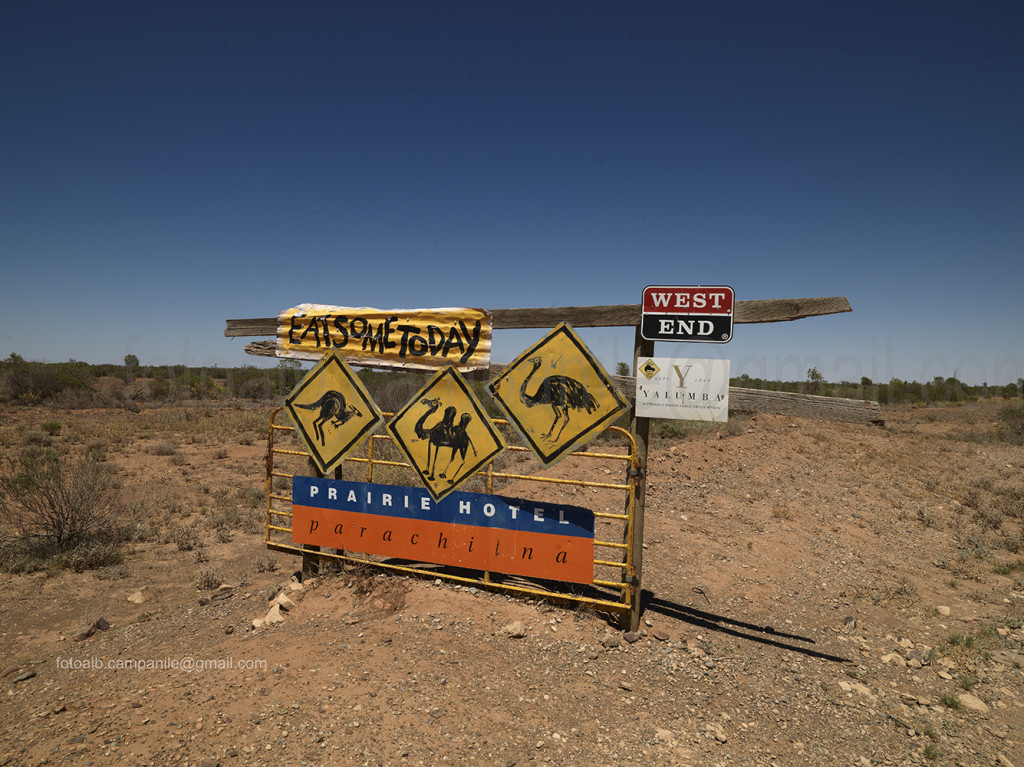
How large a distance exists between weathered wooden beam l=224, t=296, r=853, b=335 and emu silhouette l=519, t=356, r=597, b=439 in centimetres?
52

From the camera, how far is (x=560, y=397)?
4.70 meters

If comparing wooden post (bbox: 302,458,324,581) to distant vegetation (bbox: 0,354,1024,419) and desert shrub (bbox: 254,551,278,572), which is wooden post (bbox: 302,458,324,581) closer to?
desert shrub (bbox: 254,551,278,572)

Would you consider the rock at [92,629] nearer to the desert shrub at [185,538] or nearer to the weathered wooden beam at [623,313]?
the desert shrub at [185,538]

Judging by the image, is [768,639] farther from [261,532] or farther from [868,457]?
[868,457]

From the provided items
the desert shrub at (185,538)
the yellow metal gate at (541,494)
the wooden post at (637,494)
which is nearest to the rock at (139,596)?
the yellow metal gate at (541,494)

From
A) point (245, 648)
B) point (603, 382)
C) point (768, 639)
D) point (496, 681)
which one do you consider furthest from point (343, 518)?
point (768, 639)

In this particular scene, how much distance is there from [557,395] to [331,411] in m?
2.88

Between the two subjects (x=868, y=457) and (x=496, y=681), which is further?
(x=868, y=457)

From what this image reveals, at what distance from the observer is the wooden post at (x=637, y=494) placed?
4.64 meters

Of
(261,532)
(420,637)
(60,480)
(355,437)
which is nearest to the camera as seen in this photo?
(420,637)

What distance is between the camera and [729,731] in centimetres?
366

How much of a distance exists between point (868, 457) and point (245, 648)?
17.5 m

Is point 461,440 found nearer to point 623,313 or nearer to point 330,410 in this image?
point 330,410

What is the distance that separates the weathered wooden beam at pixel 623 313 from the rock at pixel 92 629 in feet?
19.7
